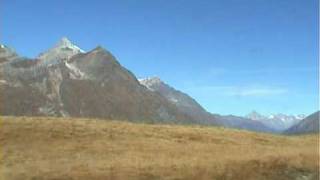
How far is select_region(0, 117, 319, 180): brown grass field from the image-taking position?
32469 millimetres

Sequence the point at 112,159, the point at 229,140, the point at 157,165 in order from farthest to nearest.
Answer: the point at 229,140 → the point at 112,159 → the point at 157,165

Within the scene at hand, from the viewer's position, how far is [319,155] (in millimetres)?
39844

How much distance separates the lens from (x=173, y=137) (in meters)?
60.3

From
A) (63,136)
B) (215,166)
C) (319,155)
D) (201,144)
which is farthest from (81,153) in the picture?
(319,155)

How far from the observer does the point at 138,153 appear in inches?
1828

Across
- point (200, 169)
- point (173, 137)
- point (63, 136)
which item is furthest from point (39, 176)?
point (173, 137)

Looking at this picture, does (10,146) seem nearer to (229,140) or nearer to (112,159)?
(112,159)

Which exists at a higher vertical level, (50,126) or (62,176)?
(50,126)

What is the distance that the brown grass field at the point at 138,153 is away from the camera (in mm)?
32469

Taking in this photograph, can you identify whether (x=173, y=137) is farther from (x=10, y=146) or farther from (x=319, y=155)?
(x=319, y=155)

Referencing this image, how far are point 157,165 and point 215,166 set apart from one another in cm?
401

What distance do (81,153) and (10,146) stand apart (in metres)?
8.36

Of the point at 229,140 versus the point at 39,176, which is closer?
the point at 39,176

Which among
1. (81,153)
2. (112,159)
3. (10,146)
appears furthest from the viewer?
(10,146)
